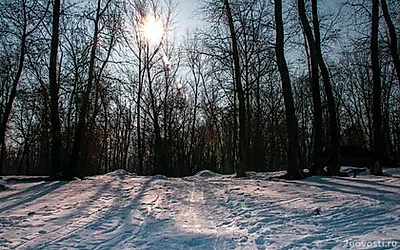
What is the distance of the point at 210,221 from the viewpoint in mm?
6820

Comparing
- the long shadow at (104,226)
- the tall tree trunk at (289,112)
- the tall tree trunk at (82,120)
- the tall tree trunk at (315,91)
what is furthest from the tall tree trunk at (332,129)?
the tall tree trunk at (82,120)

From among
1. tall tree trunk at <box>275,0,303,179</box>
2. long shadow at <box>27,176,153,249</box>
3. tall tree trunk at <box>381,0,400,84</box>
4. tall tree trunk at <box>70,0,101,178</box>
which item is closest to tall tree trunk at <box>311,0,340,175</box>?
tall tree trunk at <box>275,0,303,179</box>

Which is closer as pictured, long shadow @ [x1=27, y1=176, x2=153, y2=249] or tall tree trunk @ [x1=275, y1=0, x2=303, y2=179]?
long shadow @ [x1=27, y1=176, x2=153, y2=249]

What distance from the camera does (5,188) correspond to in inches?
487

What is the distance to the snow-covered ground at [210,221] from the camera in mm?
5230

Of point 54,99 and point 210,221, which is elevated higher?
point 54,99

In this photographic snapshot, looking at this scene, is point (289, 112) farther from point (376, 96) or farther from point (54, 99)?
point (54, 99)

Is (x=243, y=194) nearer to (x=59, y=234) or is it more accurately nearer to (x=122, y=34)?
(x=59, y=234)

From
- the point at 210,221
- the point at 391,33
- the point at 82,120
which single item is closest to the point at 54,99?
the point at 82,120

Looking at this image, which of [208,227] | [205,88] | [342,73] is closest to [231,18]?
[208,227]

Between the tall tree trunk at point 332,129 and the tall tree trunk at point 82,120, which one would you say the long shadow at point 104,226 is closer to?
the tall tree trunk at point 82,120

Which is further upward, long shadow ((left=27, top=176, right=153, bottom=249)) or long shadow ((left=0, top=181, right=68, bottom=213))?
long shadow ((left=0, top=181, right=68, bottom=213))

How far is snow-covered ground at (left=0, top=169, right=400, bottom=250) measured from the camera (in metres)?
5.23

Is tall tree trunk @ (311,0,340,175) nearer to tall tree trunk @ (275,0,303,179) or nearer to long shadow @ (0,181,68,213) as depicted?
tall tree trunk @ (275,0,303,179)
